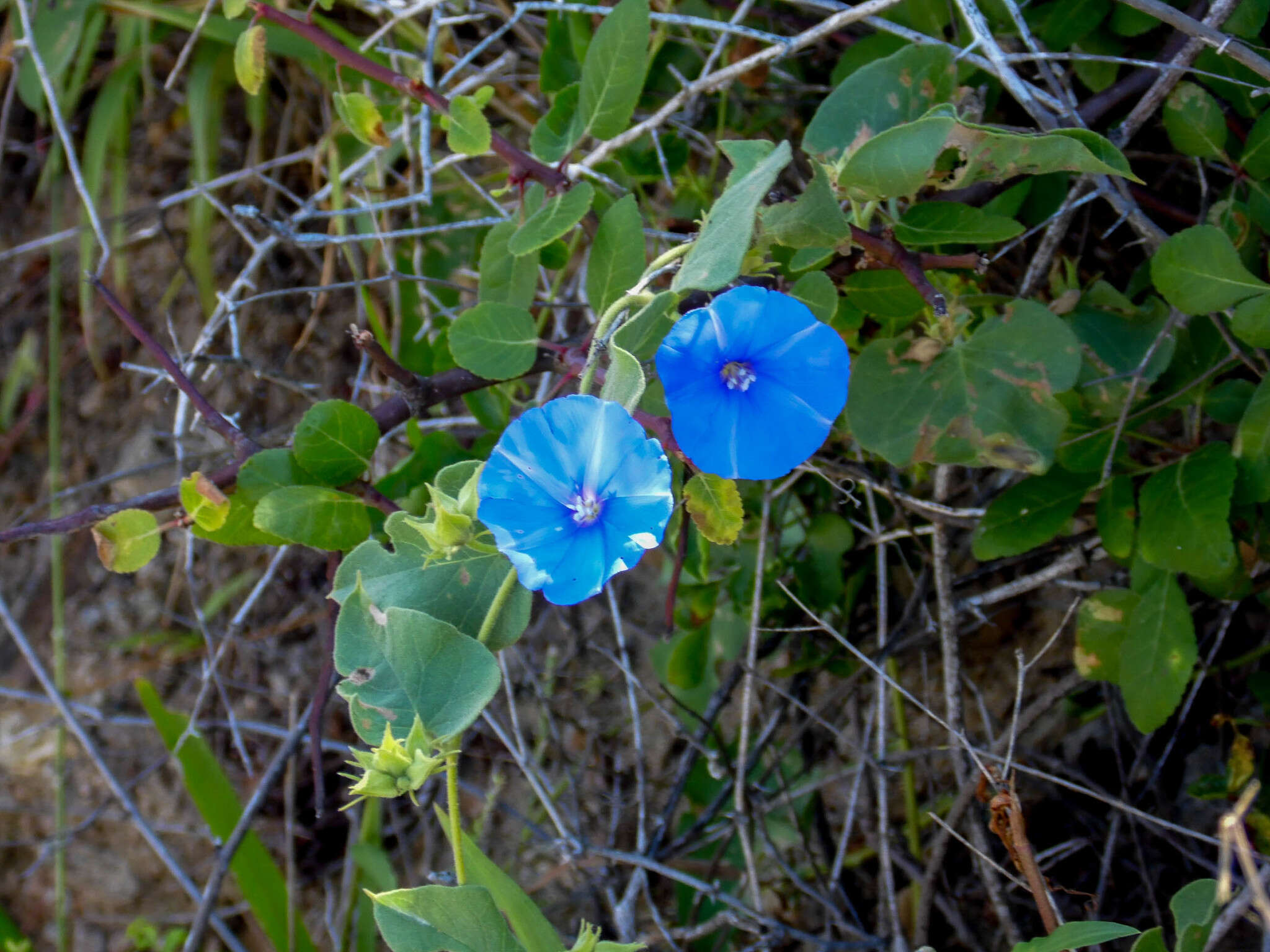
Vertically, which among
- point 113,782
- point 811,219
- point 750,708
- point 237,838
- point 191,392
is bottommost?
point 113,782

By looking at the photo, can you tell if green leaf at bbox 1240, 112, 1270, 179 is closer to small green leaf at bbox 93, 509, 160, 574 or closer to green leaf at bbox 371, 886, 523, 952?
green leaf at bbox 371, 886, 523, 952

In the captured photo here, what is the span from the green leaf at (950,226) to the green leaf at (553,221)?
0.32 meters

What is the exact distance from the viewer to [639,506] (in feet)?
2.42

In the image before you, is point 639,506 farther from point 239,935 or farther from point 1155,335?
point 239,935

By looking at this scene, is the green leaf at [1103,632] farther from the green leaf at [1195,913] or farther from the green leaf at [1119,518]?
the green leaf at [1195,913]

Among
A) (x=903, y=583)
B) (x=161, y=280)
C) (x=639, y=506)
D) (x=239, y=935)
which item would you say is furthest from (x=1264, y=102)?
(x=239, y=935)

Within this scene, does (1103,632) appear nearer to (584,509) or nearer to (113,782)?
(584,509)

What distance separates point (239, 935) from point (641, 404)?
1.71 m

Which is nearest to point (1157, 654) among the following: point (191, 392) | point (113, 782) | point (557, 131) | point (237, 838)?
point (557, 131)

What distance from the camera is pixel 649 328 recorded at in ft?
2.65

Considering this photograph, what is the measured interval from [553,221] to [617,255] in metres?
0.08

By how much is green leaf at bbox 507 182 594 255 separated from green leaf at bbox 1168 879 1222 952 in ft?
2.64

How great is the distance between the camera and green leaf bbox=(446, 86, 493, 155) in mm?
1062

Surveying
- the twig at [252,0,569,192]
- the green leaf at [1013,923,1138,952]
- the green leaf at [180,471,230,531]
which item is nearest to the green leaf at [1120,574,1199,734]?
the green leaf at [1013,923,1138,952]
